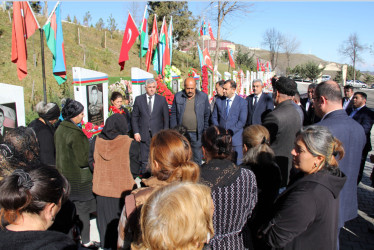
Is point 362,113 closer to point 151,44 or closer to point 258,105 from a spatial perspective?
point 258,105

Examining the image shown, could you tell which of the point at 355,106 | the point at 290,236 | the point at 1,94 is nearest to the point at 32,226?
the point at 290,236

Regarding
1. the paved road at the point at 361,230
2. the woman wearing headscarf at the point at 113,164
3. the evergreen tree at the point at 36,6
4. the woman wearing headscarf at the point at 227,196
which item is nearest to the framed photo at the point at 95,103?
the woman wearing headscarf at the point at 113,164

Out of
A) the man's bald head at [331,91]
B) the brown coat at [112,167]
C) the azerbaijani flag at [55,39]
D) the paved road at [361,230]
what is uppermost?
the azerbaijani flag at [55,39]

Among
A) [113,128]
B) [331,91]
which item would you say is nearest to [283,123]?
[331,91]

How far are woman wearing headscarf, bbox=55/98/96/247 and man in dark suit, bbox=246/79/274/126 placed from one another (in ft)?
11.6

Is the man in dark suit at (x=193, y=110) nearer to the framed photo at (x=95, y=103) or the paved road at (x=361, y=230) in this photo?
the framed photo at (x=95, y=103)

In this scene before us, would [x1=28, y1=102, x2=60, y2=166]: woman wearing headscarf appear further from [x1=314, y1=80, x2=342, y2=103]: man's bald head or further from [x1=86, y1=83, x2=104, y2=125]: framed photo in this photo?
[x1=314, y1=80, x2=342, y2=103]: man's bald head

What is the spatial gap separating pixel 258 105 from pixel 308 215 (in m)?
4.09

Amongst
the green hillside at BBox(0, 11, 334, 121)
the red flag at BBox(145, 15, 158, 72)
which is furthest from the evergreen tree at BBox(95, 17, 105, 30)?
the red flag at BBox(145, 15, 158, 72)

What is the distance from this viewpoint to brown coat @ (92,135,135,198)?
9.51ft

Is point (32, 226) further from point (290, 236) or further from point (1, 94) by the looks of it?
point (1, 94)

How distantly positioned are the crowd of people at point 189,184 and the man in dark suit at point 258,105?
2.24m

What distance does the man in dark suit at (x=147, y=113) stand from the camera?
16.9 feet

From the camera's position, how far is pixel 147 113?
16.9 ft
